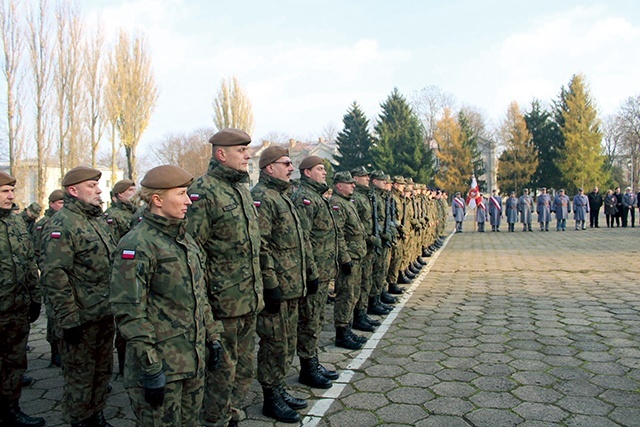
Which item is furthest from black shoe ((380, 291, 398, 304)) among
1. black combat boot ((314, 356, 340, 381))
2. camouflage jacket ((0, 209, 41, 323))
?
camouflage jacket ((0, 209, 41, 323))

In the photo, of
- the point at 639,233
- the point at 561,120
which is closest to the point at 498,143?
the point at 561,120

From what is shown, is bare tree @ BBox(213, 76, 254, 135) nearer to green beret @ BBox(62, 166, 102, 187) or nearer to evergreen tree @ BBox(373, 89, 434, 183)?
evergreen tree @ BBox(373, 89, 434, 183)

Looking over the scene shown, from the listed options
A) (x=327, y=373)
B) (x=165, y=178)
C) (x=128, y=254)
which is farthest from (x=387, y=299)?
(x=128, y=254)

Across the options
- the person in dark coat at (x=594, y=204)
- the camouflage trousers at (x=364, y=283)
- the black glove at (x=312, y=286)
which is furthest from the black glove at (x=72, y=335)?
the person in dark coat at (x=594, y=204)

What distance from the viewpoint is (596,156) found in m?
42.2

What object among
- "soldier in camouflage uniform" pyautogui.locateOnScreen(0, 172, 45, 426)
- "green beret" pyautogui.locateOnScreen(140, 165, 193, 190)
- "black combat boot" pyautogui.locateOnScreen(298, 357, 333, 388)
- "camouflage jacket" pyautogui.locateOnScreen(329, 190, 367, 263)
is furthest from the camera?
"camouflage jacket" pyautogui.locateOnScreen(329, 190, 367, 263)

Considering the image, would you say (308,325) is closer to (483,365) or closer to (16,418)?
(483,365)

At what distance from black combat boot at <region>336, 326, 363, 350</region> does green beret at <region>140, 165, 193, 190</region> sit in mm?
3285

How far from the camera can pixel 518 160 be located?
44.9 meters

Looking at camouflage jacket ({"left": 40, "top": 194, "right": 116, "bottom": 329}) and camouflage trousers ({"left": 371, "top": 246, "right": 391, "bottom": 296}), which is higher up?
camouflage jacket ({"left": 40, "top": 194, "right": 116, "bottom": 329})

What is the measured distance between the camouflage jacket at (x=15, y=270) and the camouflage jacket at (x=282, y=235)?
6.87 feet

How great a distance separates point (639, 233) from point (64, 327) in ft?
69.5

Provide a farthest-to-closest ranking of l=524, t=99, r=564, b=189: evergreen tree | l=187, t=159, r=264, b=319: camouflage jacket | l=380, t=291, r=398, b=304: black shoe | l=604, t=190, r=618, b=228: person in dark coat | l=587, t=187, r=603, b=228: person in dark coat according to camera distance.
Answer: l=524, t=99, r=564, b=189: evergreen tree < l=587, t=187, r=603, b=228: person in dark coat < l=604, t=190, r=618, b=228: person in dark coat < l=380, t=291, r=398, b=304: black shoe < l=187, t=159, r=264, b=319: camouflage jacket

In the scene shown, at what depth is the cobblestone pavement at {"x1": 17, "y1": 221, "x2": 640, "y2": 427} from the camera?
3750 mm
